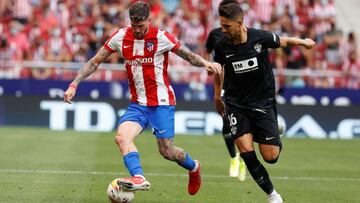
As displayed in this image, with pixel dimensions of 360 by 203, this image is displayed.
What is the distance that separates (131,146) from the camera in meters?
10.4

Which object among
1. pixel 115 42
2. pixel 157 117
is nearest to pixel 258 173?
pixel 157 117

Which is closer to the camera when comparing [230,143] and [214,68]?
[214,68]

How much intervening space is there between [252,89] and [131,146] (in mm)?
1687

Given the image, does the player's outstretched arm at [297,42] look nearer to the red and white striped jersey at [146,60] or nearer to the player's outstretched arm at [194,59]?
the player's outstretched arm at [194,59]

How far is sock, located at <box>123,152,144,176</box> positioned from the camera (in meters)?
10.1

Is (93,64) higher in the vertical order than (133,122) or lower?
higher

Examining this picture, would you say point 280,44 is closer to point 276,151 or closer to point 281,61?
point 276,151

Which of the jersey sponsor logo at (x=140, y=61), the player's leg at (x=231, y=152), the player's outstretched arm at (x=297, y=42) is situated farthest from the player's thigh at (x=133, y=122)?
the player's leg at (x=231, y=152)

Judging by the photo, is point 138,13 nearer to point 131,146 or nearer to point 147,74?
point 147,74

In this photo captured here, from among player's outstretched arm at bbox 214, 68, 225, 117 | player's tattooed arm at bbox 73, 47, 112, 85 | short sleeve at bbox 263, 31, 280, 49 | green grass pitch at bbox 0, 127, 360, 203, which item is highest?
short sleeve at bbox 263, 31, 280, 49

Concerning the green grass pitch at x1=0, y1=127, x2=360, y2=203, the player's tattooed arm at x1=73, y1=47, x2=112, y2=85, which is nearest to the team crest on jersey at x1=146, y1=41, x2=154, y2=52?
the player's tattooed arm at x1=73, y1=47, x2=112, y2=85

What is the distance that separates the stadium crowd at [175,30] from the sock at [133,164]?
44.2ft

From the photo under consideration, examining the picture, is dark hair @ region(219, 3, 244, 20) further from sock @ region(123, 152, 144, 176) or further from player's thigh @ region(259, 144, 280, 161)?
sock @ region(123, 152, 144, 176)

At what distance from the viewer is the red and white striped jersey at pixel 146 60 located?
10773 mm
